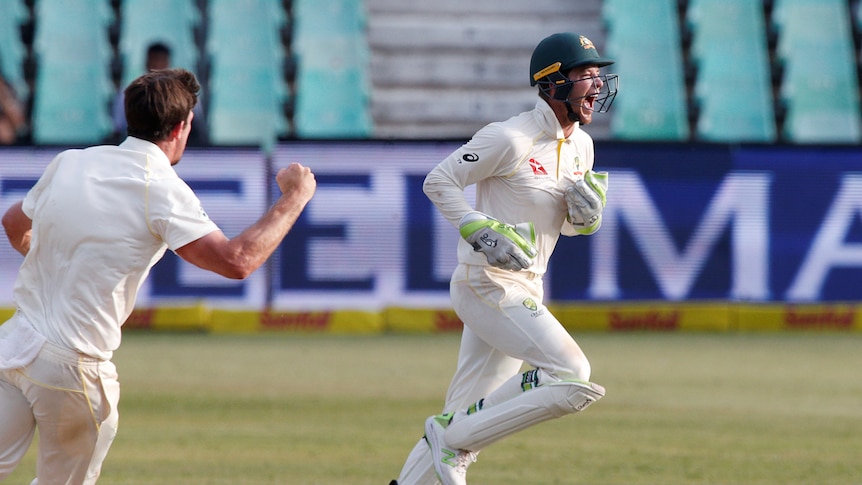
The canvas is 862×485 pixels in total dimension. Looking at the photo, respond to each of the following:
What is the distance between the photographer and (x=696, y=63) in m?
18.1

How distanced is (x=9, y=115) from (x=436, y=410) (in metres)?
9.42

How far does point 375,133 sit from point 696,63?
4414 mm

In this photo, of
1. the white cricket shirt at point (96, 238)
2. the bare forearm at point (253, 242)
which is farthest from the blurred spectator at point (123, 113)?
the bare forearm at point (253, 242)

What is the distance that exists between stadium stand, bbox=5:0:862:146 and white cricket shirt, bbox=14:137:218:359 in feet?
41.6

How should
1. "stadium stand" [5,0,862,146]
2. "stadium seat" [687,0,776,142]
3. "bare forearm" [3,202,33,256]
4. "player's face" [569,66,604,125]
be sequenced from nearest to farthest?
"bare forearm" [3,202,33,256]
"player's face" [569,66,604,125]
"stadium stand" [5,0,862,146]
"stadium seat" [687,0,776,142]

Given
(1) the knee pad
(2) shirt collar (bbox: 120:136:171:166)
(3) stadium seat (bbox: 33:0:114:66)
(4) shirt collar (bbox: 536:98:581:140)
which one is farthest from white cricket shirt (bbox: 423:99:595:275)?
(3) stadium seat (bbox: 33:0:114:66)

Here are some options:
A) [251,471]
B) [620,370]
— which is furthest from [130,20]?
[251,471]

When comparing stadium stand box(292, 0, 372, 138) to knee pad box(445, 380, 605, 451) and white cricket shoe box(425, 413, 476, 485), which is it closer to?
white cricket shoe box(425, 413, 476, 485)

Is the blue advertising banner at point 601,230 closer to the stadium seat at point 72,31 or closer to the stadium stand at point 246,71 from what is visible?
the stadium stand at point 246,71

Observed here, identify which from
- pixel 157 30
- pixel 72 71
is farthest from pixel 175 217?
pixel 157 30

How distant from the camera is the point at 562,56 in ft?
19.6

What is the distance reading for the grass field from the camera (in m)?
7.03

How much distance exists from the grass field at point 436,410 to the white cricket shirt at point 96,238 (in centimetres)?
243

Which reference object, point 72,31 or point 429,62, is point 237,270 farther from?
point 72,31
